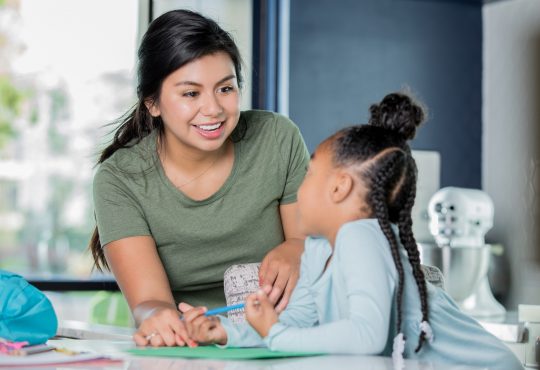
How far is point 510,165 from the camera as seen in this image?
3.71 m

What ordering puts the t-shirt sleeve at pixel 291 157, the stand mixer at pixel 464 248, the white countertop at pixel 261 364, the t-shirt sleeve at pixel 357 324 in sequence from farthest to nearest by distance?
the stand mixer at pixel 464 248 < the t-shirt sleeve at pixel 291 157 < the t-shirt sleeve at pixel 357 324 < the white countertop at pixel 261 364

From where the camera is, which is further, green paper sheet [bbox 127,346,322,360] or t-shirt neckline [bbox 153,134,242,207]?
t-shirt neckline [bbox 153,134,242,207]

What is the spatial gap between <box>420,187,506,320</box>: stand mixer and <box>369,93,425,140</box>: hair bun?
194 cm

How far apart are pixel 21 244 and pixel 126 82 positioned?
1.08 meters

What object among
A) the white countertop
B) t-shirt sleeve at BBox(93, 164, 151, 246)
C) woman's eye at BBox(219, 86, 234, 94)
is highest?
woman's eye at BBox(219, 86, 234, 94)

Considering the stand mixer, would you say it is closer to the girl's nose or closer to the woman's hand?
the girl's nose

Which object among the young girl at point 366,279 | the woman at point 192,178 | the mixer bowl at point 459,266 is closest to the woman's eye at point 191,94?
the woman at point 192,178

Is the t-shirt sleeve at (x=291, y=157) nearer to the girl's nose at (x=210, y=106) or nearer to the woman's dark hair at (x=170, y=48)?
the woman's dark hair at (x=170, y=48)

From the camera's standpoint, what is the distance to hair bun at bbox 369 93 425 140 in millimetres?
1356

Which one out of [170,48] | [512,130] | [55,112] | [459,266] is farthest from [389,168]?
[55,112]

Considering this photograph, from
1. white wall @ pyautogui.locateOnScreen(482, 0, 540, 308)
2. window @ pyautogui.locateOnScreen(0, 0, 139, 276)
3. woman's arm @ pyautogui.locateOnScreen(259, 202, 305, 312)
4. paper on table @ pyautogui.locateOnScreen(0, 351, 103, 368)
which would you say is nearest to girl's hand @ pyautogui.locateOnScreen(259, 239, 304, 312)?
woman's arm @ pyautogui.locateOnScreen(259, 202, 305, 312)

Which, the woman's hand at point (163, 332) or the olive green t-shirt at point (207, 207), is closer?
the woman's hand at point (163, 332)

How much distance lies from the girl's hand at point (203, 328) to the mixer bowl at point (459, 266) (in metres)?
2.07

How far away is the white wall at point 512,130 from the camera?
352cm
